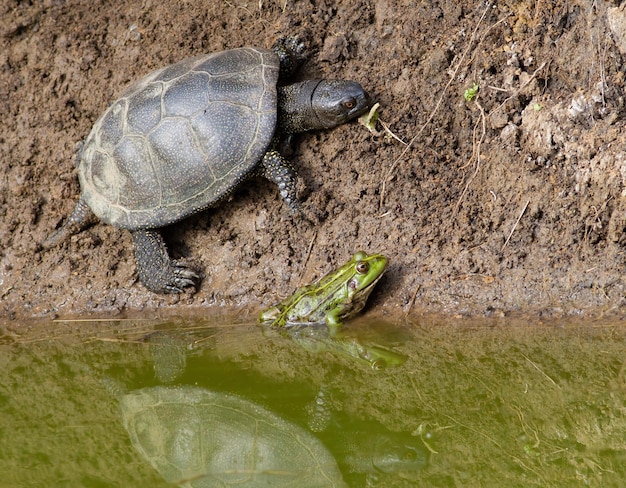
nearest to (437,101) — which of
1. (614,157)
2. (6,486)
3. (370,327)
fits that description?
(614,157)

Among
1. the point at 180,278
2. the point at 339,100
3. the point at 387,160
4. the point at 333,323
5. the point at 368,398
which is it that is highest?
the point at 339,100

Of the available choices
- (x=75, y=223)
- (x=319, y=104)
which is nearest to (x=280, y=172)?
(x=319, y=104)

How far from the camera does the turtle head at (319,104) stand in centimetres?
529

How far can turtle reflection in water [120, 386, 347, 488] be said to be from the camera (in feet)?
13.1

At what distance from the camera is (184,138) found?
5242 mm

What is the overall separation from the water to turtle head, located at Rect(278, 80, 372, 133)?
1636 mm

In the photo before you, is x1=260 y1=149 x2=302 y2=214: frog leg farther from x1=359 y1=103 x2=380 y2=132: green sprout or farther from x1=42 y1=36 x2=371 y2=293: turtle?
x1=359 y1=103 x2=380 y2=132: green sprout

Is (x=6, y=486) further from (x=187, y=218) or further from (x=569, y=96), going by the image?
(x=569, y=96)

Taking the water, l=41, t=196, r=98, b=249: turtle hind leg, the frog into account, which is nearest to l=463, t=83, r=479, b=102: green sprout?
the frog

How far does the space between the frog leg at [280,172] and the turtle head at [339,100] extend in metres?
0.48

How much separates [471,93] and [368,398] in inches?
98.9

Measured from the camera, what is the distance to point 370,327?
200 inches

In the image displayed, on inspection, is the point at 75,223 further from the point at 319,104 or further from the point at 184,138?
the point at 319,104

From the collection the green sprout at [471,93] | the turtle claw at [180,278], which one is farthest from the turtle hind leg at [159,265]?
the green sprout at [471,93]
